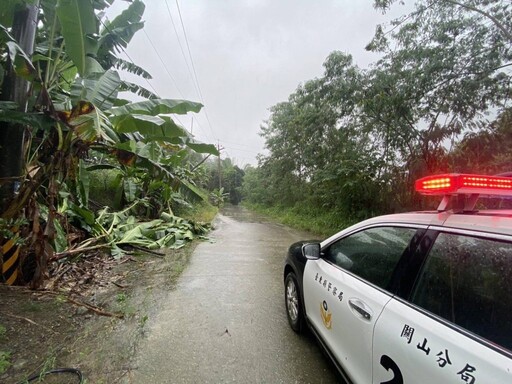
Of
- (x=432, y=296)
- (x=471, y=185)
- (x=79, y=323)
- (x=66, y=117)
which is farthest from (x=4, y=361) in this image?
(x=471, y=185)

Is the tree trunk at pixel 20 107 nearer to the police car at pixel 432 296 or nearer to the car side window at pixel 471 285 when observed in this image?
the police car at pixel 432 296

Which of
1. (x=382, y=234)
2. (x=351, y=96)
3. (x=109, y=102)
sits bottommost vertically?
(x=382, y=234)

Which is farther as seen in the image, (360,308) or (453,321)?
(360,308)

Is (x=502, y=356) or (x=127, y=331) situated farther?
(x=127, y=331)

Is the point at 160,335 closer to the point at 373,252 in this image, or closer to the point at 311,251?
the point at 311,251

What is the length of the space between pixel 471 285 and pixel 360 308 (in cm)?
63

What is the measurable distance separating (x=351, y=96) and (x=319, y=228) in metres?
5.15

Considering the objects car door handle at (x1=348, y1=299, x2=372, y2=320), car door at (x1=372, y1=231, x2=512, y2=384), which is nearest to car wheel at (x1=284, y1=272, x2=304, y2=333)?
car door handle at (x1=348, y1=299, x2=372, y2=320)

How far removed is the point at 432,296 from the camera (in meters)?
1.45

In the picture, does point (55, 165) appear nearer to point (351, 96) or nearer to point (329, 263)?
point (329, 263)

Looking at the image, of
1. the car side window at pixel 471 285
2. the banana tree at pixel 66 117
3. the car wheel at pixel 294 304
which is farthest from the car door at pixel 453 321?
the banana tree at pixel 66 117

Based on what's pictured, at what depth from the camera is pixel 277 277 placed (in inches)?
205

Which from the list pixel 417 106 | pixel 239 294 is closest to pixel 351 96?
pixel 417 106

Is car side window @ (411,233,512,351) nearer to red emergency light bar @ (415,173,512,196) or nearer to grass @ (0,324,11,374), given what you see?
red emergency light bar @ (415,173,512,196)
